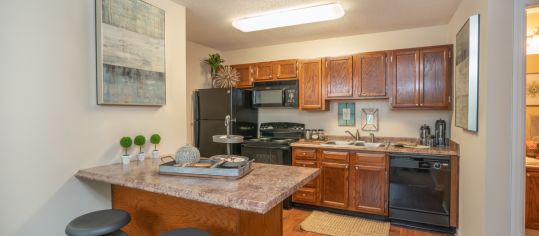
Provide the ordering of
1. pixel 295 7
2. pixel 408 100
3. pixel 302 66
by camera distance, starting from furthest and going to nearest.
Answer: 1. pixel 302 66
2. pixel 408 100
3. pixel 295 7

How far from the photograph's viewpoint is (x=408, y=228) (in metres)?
3.09

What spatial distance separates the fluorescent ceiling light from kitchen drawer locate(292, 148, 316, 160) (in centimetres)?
162

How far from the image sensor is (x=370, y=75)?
353cm

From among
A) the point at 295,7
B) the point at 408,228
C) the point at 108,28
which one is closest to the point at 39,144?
the point at 108,28

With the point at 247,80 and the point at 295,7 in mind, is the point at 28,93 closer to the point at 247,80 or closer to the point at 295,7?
the point at 295,7

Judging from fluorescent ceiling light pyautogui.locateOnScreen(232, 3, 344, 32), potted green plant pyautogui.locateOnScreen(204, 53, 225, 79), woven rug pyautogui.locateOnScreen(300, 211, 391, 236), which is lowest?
woven rug pyautogui.locateOnScreen(300, 211, 391, 236)

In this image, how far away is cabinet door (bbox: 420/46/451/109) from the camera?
311 centimetres

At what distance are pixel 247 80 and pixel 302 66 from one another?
0.94 meters

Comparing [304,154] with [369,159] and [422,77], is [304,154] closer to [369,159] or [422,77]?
[369,159]

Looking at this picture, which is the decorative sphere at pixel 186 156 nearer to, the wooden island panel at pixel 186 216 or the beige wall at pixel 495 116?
the wooden island panel at pixel 186 216

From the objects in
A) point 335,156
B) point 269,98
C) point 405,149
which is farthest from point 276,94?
point 405,149

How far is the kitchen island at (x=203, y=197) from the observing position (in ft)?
4.36

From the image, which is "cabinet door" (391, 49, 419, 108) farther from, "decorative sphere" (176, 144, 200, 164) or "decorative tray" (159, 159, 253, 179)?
"decorative sphere" (176, 144, 200, 164)

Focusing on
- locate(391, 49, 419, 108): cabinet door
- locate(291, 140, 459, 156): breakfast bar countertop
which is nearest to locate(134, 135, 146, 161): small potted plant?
locate(291, 140, 459, 156): breakfast bar countertop
